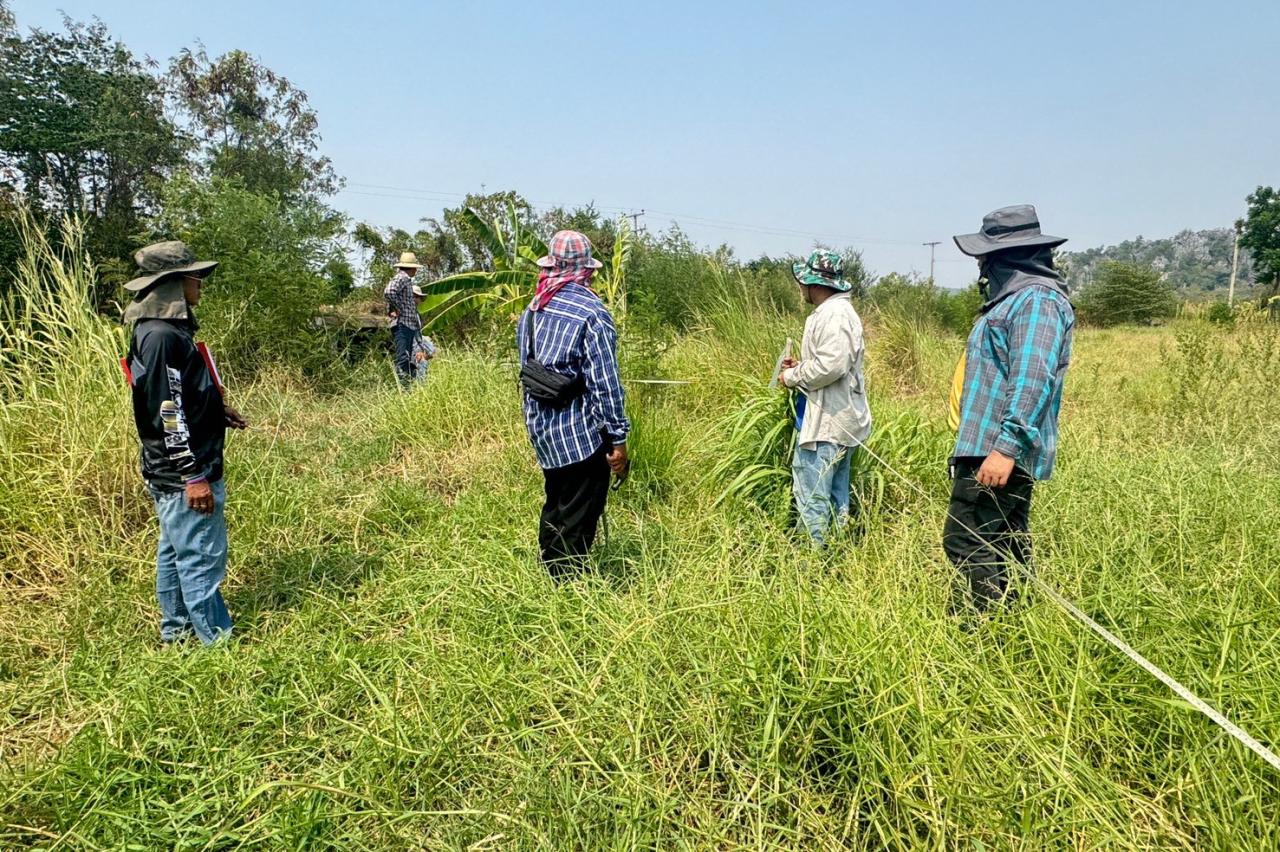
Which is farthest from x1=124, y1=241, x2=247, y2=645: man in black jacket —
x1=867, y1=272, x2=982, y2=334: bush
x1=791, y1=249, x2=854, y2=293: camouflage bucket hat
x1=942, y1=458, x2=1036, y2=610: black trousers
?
x1=867, y1=272, x2=982, y2=334: bush

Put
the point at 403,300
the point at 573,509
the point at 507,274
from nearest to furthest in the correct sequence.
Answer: the point at 573,509 → the point at 507,274 → the point at 403,300

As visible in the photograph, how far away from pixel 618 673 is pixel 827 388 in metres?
1.82

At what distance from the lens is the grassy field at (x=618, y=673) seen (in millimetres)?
1556

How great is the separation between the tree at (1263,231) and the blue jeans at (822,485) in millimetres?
40082

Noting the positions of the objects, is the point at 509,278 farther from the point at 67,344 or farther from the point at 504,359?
the point at 67,344

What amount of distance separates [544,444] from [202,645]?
1625 millimetres

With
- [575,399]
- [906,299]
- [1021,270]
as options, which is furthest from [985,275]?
[906,299]

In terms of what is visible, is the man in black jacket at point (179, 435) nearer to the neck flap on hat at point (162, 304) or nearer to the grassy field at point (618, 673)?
the neck flap on hat at point (162, 304)

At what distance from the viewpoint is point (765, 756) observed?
1.65 m

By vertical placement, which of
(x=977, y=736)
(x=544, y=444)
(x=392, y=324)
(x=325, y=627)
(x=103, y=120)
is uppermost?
(x=103, y=120)

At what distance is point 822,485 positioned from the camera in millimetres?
3215

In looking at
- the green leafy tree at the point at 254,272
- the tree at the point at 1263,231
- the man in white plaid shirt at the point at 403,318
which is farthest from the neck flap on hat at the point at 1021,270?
the tree at the point at 1263,231

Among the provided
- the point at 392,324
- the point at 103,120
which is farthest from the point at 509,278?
the point at 103,120

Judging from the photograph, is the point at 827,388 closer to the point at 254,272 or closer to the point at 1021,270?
the point at 1021,270
